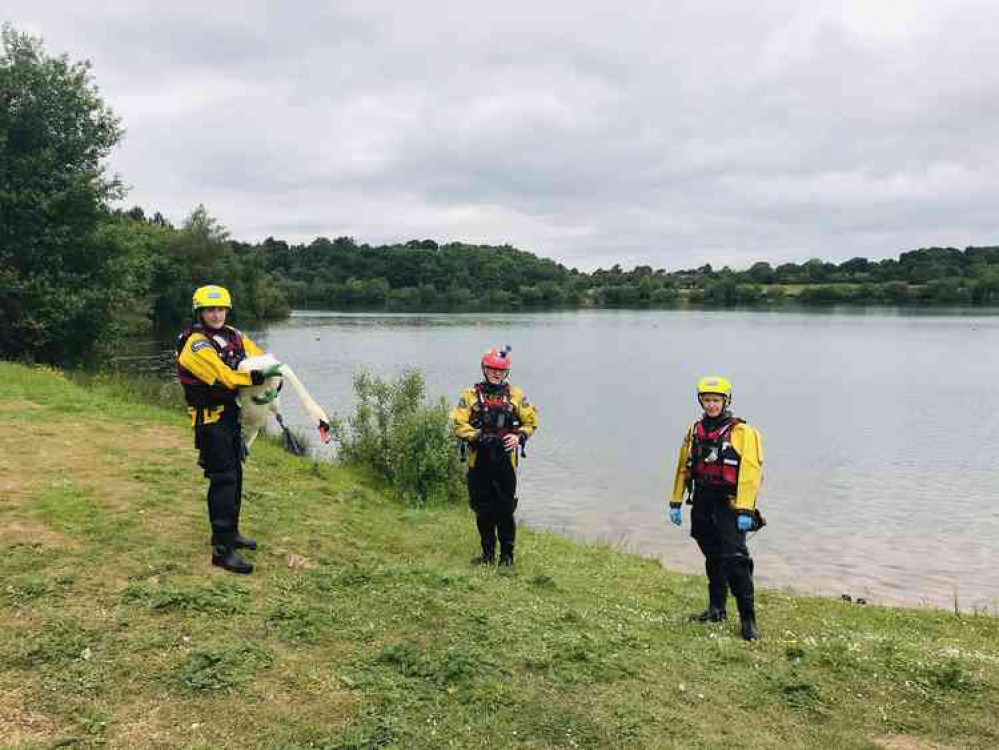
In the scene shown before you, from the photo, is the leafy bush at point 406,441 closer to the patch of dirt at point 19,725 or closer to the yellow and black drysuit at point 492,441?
the yellow and black drysuit at point 492,441

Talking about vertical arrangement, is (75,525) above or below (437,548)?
above

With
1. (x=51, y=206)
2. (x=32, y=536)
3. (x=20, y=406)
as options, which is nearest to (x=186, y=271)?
(x=51, y=206)

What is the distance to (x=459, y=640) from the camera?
18.4 feet

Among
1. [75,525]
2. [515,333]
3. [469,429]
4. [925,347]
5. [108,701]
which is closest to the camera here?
[108,701]

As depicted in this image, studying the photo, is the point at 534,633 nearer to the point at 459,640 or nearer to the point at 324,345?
the point at 459,640

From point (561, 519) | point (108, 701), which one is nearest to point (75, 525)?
point (108, 701)

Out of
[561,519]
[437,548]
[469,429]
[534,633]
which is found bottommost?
[561,519]

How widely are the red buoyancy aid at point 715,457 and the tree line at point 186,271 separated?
24723 mm

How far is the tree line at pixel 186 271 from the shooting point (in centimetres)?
2545

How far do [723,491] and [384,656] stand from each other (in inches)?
146

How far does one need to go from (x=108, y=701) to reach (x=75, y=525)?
11.7 feet

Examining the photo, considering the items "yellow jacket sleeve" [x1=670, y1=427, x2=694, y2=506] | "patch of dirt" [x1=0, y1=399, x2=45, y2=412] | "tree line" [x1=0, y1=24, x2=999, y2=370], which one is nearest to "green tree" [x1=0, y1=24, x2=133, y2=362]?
"tree line" [x1=0, y1=24, x2=999, y2=370]

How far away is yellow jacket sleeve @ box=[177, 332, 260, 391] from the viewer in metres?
6.67

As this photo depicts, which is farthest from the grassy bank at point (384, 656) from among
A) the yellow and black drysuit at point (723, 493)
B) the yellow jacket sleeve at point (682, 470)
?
the yellow jacket sleeve at point (682, 470)
